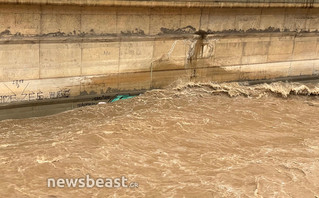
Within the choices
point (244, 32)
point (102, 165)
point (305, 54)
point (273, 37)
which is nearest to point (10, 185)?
point (102, 165)

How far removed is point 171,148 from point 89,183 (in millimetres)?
2578

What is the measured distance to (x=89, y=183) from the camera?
8336 mm

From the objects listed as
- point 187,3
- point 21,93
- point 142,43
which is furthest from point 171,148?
point 187,3

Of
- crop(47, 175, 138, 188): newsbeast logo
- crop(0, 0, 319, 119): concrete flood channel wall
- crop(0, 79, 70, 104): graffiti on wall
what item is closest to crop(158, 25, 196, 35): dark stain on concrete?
crop(0, 0, 319, 119): concrete flood channel wall

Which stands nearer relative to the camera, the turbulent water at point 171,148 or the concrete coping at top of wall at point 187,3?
the turbulent water at point 171,148

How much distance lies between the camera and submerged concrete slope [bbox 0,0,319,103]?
11281 mm

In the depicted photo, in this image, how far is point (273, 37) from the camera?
16250 mm

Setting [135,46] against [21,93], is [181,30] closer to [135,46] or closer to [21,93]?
[135,46]

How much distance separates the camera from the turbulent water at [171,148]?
27.7ft

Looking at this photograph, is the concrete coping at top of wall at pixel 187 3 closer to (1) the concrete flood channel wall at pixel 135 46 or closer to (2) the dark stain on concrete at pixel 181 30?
(1) the concrete flood channel wall at pixel 135 46

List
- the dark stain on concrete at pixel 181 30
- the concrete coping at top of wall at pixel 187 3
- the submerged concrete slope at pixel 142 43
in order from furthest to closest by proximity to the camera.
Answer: the dark stain on concrete at pixel 181 30
the submerged concrete slope at pixel 142 43
the concrete coping at top of wall at pixel 187 3

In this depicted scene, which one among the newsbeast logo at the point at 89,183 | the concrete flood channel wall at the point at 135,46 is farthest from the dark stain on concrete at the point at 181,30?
the newsbeast logo at the point at 89,183

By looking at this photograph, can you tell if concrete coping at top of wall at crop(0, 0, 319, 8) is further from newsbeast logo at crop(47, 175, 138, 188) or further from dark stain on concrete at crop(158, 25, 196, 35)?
newsbeast logo at crop(47, 175, 138, 188)

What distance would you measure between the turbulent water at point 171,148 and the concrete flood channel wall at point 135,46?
0.76 m
